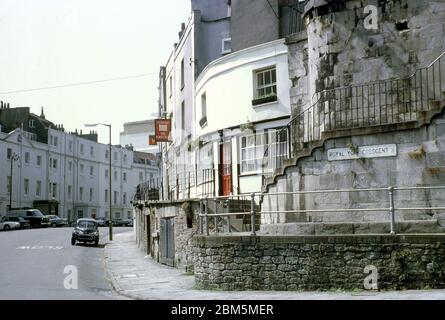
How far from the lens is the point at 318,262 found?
14.2 metres

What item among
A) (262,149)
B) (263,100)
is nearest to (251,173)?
(262,149)

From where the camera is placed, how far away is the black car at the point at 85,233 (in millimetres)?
36938

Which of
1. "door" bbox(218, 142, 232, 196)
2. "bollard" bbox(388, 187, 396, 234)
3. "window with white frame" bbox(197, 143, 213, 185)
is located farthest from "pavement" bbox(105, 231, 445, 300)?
"window with white frame" bbox(197, 143, 213, 185)

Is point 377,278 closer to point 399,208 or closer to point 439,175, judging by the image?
point 399,208

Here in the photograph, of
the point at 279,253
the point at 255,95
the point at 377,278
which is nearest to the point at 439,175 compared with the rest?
the point at 377,278

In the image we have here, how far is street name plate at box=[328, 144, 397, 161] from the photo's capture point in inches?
575

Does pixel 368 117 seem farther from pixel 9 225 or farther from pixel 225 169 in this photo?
pixel 9 225

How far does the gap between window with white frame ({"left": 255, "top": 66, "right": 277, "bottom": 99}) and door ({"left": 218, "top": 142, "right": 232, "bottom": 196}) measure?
2.33 m

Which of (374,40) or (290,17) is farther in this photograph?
(290,17)

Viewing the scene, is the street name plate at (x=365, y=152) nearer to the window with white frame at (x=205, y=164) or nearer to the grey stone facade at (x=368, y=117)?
the grey stone facade at (x=368, y=117)

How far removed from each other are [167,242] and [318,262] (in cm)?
1088

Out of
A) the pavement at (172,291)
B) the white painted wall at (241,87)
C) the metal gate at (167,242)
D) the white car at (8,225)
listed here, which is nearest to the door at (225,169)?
the white painted wall at (241,87)

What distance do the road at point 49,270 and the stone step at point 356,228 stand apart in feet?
15.9

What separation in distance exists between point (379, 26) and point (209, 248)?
7.15 meters
